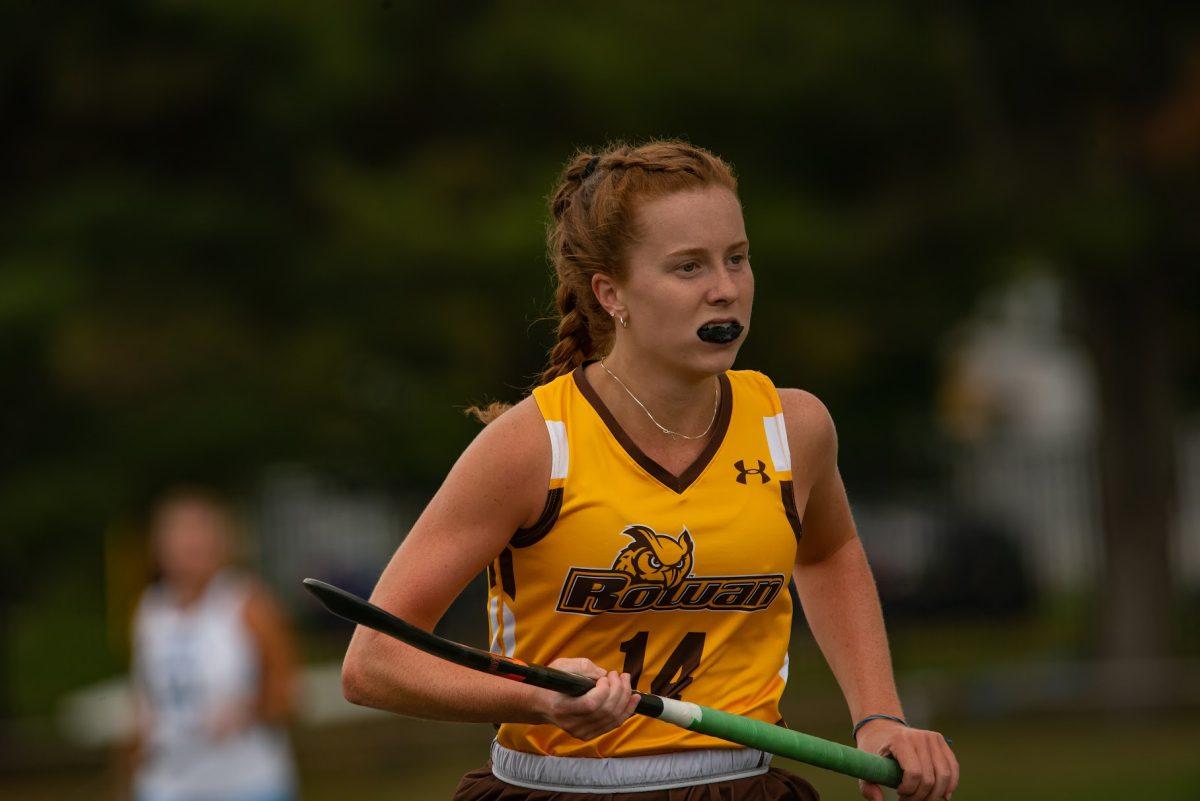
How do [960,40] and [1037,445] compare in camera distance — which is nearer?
[960,40]

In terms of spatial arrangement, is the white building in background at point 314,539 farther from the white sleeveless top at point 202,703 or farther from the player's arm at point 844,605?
the player's arm at point 844,605

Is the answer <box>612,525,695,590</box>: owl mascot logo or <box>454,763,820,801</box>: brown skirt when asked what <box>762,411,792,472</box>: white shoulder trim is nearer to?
<box>612,525,695,590</box>: owl mascot logo

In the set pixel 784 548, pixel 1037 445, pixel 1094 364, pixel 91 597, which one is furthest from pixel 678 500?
pixel 1037 445

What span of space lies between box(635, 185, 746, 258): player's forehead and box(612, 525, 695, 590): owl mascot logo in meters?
0.52

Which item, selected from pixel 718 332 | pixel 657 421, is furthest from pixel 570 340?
pixel 718 332

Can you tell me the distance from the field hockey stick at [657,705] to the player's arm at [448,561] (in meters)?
0.15

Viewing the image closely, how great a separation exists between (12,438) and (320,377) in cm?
242

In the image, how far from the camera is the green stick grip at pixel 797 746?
11.3ft

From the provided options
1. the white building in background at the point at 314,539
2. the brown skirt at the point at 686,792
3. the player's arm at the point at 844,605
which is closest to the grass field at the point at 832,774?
the player's arm at the point at 844,605

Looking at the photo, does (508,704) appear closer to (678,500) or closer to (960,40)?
(678,500)

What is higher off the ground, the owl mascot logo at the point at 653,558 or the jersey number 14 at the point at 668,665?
the owl mascot logo at the point at 653,558

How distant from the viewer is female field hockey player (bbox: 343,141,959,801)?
3.53m

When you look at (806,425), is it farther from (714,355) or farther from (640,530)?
(640,530)

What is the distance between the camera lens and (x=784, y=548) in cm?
370
